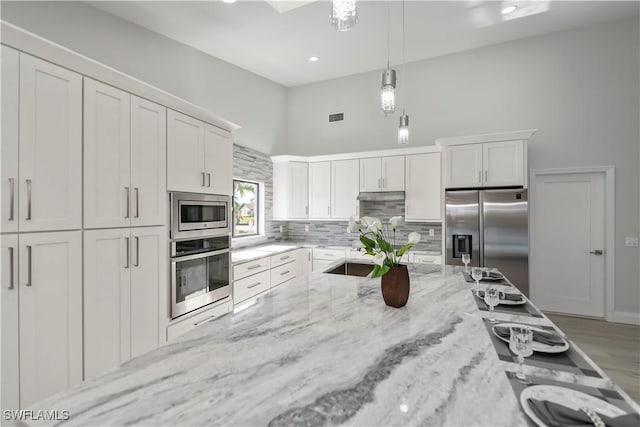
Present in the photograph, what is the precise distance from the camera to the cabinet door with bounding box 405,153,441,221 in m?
4.28

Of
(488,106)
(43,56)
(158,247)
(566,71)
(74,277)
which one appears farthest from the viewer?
(488,106)

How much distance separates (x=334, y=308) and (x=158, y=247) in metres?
1.73

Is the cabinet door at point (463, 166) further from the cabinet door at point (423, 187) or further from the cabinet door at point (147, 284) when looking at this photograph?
the cabinet door at point (147, 284)

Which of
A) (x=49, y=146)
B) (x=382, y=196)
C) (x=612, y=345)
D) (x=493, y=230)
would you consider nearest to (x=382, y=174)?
(x=382, y=196)

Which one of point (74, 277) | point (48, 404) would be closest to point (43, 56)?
point (74, 277)

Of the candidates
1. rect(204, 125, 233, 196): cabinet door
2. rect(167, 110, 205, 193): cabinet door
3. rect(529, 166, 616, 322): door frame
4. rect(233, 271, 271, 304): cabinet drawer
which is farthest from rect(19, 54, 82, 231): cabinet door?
rect(529, 166, 616, 322): door frame

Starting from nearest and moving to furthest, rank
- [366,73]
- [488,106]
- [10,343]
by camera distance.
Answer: [10,343] → [488,106] → [366,73]

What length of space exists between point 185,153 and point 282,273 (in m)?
2.24

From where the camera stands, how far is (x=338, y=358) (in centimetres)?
112

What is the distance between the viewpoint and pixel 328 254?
4812 mm

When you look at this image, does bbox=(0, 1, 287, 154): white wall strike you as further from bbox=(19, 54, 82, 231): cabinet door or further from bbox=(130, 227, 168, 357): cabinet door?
bbox=(130, 227, 168, 357): cabinet door

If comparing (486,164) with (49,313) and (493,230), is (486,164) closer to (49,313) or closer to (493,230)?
(493,230)

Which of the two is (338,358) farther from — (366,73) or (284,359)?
(366,73)

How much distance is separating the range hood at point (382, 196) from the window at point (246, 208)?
174cm
